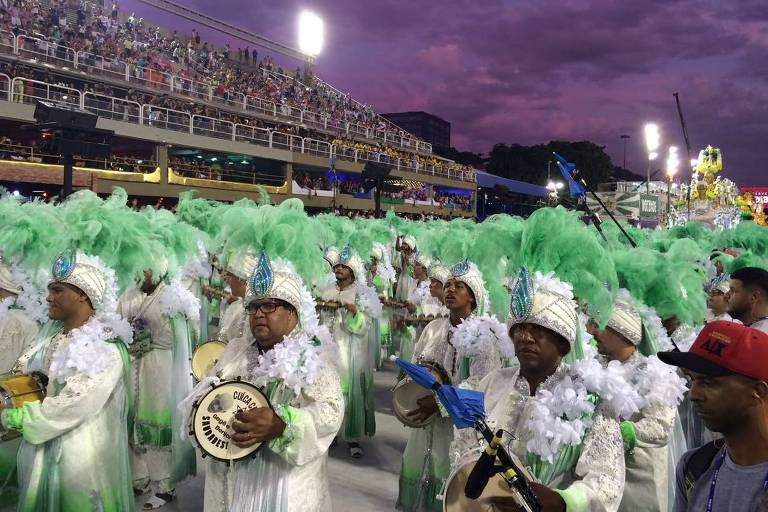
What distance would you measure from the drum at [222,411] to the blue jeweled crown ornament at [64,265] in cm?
152

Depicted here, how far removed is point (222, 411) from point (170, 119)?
2359 cm

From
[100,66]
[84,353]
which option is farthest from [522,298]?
[100,66]

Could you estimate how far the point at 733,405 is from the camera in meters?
2.05

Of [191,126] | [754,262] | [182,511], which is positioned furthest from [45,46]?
[754,262]

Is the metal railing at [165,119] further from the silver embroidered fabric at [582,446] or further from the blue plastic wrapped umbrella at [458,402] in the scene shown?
the blue plastic wrapped umbrella at [458,402]

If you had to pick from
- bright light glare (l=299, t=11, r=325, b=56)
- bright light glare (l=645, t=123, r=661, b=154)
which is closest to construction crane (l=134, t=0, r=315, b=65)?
bright light glare (l=299, t=11, r=325, b=56)

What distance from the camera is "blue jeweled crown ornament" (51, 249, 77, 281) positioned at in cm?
405

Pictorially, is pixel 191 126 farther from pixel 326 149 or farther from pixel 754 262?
pixel 754 262

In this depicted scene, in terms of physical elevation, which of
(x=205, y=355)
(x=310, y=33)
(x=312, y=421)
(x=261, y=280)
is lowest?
(x=205, y=355)

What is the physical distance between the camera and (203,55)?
3675cm

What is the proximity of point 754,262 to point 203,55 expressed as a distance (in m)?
35.6

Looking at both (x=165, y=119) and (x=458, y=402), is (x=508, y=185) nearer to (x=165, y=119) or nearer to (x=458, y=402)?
(x=165, y=119)

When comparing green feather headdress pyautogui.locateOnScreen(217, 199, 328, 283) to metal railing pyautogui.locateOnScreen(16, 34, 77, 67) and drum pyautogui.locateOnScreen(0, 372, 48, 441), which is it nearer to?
drum pyautogui.locateOnScreen(0, 372, 48, 441)

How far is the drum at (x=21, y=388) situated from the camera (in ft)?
12.6
